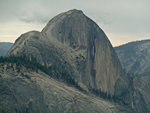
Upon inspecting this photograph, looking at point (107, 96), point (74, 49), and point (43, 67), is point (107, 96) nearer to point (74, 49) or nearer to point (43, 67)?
point (74, 49)

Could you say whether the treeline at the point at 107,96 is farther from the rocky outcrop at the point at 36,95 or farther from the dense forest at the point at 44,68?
the rocky outcrop at the point at 36,95

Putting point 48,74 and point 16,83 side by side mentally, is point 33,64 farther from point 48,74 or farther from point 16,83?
point 16,83

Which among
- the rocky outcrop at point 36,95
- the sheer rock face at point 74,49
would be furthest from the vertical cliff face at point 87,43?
the rocky outcrop at point 36,95

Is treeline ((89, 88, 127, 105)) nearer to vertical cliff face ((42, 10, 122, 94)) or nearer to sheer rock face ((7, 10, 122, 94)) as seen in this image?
sheer rock face ((7, 10, 122, 94))

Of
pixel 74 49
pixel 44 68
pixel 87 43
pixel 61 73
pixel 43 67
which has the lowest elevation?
A: pixel 61 73

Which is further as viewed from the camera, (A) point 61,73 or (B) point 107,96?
(B) point 107,96

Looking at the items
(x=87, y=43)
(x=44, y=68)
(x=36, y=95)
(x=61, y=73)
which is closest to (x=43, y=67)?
(x=44, y=68)
